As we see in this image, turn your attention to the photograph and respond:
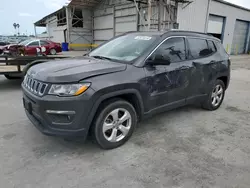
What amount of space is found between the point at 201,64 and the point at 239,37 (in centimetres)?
2629

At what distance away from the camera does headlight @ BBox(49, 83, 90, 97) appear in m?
2.44

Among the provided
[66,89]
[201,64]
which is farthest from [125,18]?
[66,89]

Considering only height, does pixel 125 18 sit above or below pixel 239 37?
above

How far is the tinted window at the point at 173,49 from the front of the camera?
131 inches

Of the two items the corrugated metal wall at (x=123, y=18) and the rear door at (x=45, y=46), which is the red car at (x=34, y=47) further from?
the corrugated metal wall at (x=123, y=18)

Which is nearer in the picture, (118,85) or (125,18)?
(118,85)

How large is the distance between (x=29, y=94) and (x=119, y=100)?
1256 millimetres

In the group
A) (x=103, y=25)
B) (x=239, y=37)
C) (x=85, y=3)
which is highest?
(x=85, y=3)

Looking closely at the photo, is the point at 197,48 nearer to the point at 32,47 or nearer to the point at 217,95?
the point at 217,95

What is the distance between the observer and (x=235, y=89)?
23.1 ft

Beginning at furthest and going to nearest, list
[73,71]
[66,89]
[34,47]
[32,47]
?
[34,47], [32,47], [73,71], [66,89]

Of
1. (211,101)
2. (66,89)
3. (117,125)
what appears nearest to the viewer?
(66,89)

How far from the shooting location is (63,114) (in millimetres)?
2475

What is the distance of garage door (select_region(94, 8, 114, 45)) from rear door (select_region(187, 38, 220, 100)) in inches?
785
